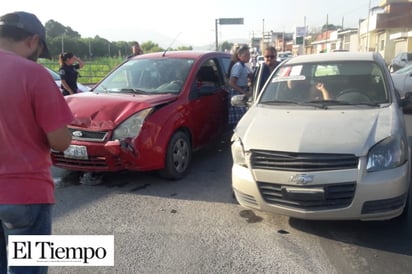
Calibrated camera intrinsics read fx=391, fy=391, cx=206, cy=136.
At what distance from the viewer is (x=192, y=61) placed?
5859mm

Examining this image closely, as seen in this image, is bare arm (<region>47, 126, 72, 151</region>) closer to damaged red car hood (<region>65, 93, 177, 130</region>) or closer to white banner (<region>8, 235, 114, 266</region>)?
white banner (<region>8, 235, 114, 266</region>)

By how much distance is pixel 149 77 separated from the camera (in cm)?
576

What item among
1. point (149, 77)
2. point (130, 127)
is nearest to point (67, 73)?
point (149, 77)

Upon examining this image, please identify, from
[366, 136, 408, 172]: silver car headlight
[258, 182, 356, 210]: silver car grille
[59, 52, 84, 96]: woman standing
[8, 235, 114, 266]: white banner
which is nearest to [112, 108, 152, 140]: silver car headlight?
[258, 182, 356, 210]: silver car grille

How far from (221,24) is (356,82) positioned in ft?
67.6

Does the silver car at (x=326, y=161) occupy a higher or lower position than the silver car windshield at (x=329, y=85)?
lower

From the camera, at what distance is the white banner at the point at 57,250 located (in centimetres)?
193

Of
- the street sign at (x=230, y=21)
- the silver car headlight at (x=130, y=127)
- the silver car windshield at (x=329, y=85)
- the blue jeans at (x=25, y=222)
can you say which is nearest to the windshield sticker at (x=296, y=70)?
the silver car windshield at (x=329, y=85)

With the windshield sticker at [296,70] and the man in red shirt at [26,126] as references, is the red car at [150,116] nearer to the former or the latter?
the windshield sticker at [296,70]

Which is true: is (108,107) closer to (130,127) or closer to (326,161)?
(130,127)

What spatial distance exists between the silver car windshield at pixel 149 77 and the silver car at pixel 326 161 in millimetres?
1712

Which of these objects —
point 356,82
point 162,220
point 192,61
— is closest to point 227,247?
point 162,220

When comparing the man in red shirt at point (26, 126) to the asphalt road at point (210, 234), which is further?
the asphalt road at point (210, 234)

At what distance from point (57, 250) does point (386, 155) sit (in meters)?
2.65
